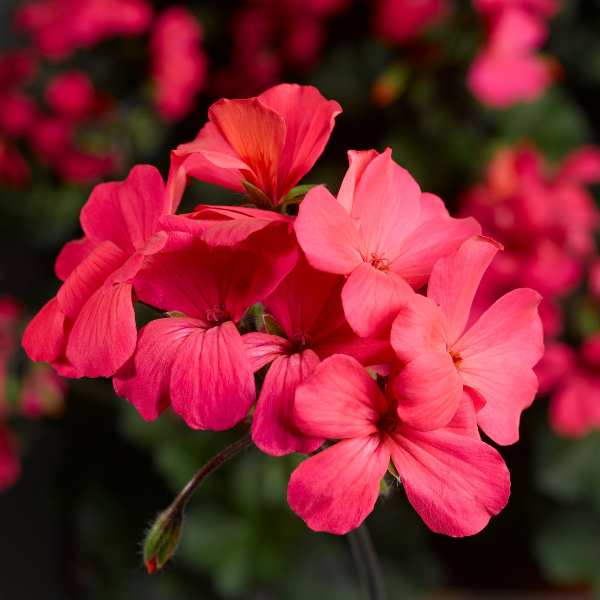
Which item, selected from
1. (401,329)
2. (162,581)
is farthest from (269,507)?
(401,329)

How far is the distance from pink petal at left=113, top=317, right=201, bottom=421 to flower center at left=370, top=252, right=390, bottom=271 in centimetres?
9

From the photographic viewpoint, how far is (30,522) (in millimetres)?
975

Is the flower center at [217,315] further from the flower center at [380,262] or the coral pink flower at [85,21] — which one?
the coral pink flower at [85,21]

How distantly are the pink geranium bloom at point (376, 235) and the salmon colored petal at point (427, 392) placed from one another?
0.02 meters

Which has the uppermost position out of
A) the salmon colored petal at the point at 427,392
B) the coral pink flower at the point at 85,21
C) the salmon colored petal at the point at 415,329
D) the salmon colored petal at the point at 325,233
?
the salmon colored petal at the point at 325,233

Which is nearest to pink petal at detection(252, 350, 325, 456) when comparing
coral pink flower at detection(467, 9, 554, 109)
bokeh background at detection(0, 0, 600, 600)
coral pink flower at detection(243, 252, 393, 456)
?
coral pink flower at detection(243, 252, 393, 456)

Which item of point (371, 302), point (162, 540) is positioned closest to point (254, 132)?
point (371, 302)

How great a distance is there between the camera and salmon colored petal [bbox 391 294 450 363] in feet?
0.73

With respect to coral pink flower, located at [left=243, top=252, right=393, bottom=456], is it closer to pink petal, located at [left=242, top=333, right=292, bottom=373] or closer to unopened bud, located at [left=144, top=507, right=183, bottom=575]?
pink petal, located at [left=242, top=333, right=292, bottom=373]

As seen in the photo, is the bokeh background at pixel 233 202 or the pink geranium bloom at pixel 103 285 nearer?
the pink geranium bloom at pixel 103 285

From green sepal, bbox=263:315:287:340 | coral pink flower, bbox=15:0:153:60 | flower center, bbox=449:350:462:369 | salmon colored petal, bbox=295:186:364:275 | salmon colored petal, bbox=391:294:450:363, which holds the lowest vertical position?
coral pink flower, bbox=15:0:153:60

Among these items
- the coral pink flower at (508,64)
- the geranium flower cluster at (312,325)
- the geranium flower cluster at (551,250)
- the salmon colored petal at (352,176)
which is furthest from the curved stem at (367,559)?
the coral pink flower at (508,64)

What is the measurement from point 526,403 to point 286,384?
13cm

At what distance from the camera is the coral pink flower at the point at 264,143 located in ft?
0.88
